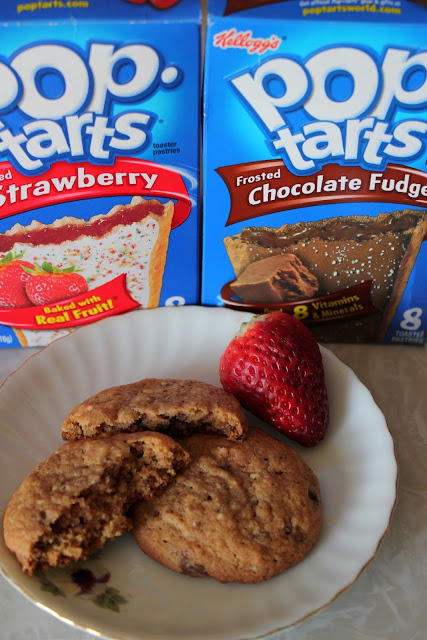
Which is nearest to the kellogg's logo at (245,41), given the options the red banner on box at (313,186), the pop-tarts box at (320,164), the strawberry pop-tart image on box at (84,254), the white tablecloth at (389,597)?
the pop-tarts box at (320,164)

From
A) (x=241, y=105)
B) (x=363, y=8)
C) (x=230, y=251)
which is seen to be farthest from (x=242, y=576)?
(x=363, y=8)

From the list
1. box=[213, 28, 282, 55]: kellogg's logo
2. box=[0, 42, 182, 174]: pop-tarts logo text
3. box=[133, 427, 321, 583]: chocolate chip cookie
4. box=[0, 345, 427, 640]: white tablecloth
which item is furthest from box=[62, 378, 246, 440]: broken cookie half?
box=[213, 28, 282, 55]: kellogg's logo

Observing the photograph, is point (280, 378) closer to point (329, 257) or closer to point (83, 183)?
point (329, 257)

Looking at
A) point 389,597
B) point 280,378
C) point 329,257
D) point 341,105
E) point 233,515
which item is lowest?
point 389,597

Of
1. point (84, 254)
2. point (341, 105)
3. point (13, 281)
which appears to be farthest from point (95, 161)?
point (341, 105)

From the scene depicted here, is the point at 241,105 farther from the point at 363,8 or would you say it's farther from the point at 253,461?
the point at 253,461

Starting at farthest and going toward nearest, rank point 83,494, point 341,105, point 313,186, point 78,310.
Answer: point 78,310 < point 313,186 < point 341,105 < point 83,494

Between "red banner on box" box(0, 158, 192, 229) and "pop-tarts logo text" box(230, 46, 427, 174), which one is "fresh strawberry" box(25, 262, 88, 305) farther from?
"pop-tarts logo text" box(230, 46, 427, 174)
